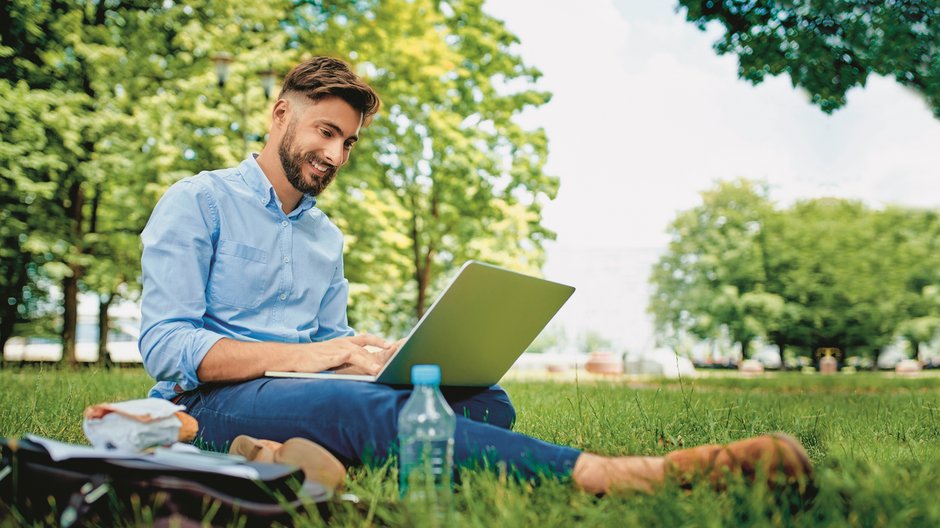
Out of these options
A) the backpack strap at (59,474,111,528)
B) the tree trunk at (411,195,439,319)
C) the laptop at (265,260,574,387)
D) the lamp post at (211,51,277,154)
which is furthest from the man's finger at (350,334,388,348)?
the tree trunk at (411,195,439,319)

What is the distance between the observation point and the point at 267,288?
3152mm

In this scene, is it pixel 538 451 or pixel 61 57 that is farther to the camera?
pixel 61 57

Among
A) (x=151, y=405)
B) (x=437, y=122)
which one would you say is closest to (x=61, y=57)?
(x=437, y=122)

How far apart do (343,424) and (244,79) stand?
11430 millimetres

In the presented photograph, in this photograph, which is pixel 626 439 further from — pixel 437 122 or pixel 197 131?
pixel 437 122

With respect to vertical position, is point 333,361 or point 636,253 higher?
point 636,253

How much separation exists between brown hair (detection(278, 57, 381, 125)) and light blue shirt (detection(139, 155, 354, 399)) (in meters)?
0.37

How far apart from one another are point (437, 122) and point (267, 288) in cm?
1245

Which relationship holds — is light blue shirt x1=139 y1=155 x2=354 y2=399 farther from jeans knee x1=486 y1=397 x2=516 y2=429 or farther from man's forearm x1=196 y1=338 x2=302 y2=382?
jeans knee x1=486 y1=397 x2=516 y2=429

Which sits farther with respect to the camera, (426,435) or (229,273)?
(229,273)

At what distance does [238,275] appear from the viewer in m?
3.07

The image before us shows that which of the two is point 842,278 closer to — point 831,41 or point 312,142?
point 831,41

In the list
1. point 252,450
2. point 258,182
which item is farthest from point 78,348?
point 252,450

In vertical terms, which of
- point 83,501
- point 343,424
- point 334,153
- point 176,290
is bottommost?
point 83,501
